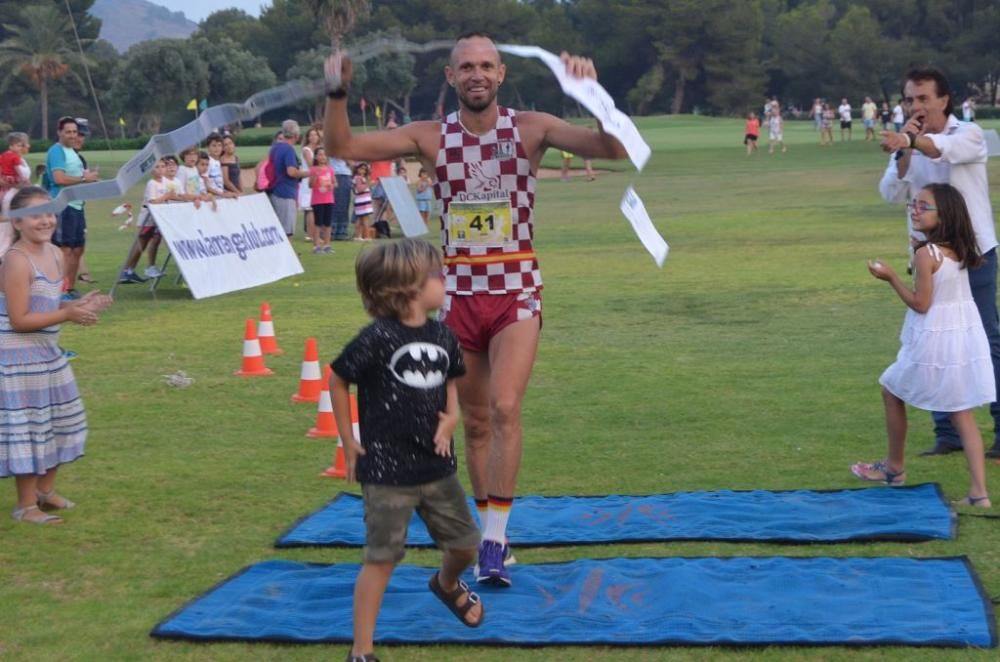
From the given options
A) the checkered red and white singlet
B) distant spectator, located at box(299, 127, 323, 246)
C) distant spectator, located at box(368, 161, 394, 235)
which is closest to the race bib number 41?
the checkered red and white singlet

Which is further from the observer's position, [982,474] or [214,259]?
[214,259]

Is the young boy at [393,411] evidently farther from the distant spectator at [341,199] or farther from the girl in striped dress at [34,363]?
the distant spectator at [341,199]

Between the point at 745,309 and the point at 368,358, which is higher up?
the point at 368,358

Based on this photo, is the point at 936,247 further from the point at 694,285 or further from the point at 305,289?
the point at 305,289

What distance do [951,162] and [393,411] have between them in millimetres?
4066

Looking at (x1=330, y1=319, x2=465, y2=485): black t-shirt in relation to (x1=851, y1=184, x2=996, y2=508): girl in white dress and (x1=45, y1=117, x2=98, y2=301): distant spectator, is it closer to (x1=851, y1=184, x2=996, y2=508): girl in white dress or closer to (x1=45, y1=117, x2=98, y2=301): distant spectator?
(x1=851, y1=184, x2=996, y2=508): girl in white dress

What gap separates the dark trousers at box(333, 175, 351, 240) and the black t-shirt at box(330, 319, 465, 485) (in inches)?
818

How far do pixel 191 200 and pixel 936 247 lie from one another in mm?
12091

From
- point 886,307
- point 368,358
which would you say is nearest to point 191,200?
point 886,307

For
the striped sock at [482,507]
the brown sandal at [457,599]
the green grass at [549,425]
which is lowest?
the green grass at [549,425]

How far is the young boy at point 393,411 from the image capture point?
4.79m

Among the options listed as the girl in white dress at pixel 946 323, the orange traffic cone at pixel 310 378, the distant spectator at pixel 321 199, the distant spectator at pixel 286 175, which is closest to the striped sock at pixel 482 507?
the girl in white dress at pixel 946 323

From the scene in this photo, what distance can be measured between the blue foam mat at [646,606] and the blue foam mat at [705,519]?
1.36 feet

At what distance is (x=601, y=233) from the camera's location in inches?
981
